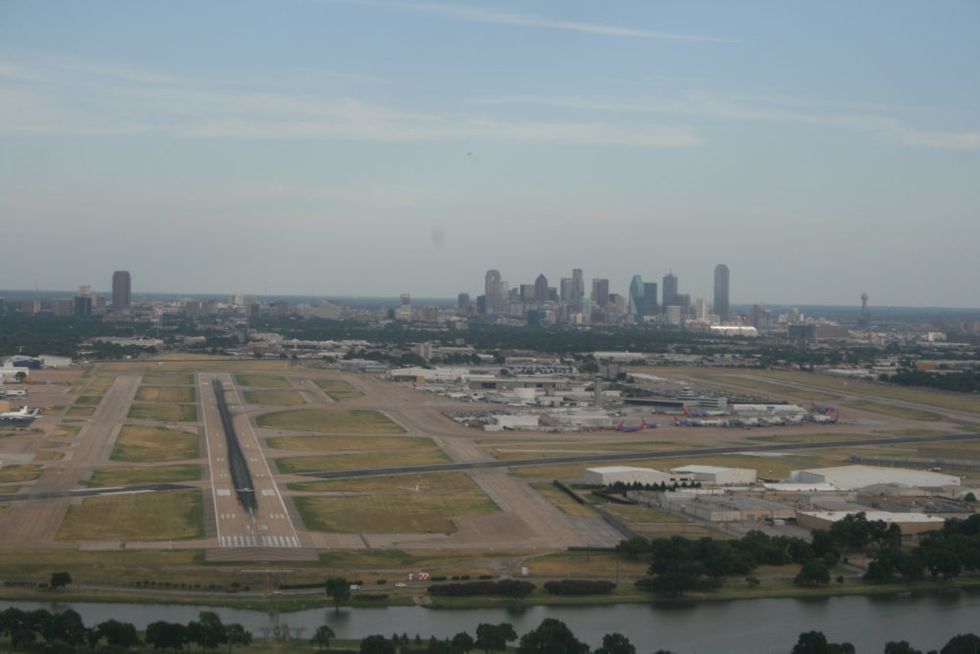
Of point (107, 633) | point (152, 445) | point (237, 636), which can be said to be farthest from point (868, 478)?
point (107, 633)

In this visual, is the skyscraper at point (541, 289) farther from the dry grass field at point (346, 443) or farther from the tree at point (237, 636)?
the tree at point (237, 636)

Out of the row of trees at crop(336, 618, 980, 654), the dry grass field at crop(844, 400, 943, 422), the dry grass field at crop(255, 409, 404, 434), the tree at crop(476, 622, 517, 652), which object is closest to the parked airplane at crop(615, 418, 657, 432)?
the dry grass field at crop(255, 409, 404, 434)

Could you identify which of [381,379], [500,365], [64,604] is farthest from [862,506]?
[500,365]

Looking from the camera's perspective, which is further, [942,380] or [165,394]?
[942,380]

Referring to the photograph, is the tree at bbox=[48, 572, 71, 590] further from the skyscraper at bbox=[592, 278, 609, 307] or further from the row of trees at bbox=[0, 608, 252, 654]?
the skyscraper at bbox=[592, 278, 609, 307]

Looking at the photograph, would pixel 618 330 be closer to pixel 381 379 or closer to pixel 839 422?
pixel 381 379

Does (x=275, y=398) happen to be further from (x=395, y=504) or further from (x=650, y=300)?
(x=650, y=300)
